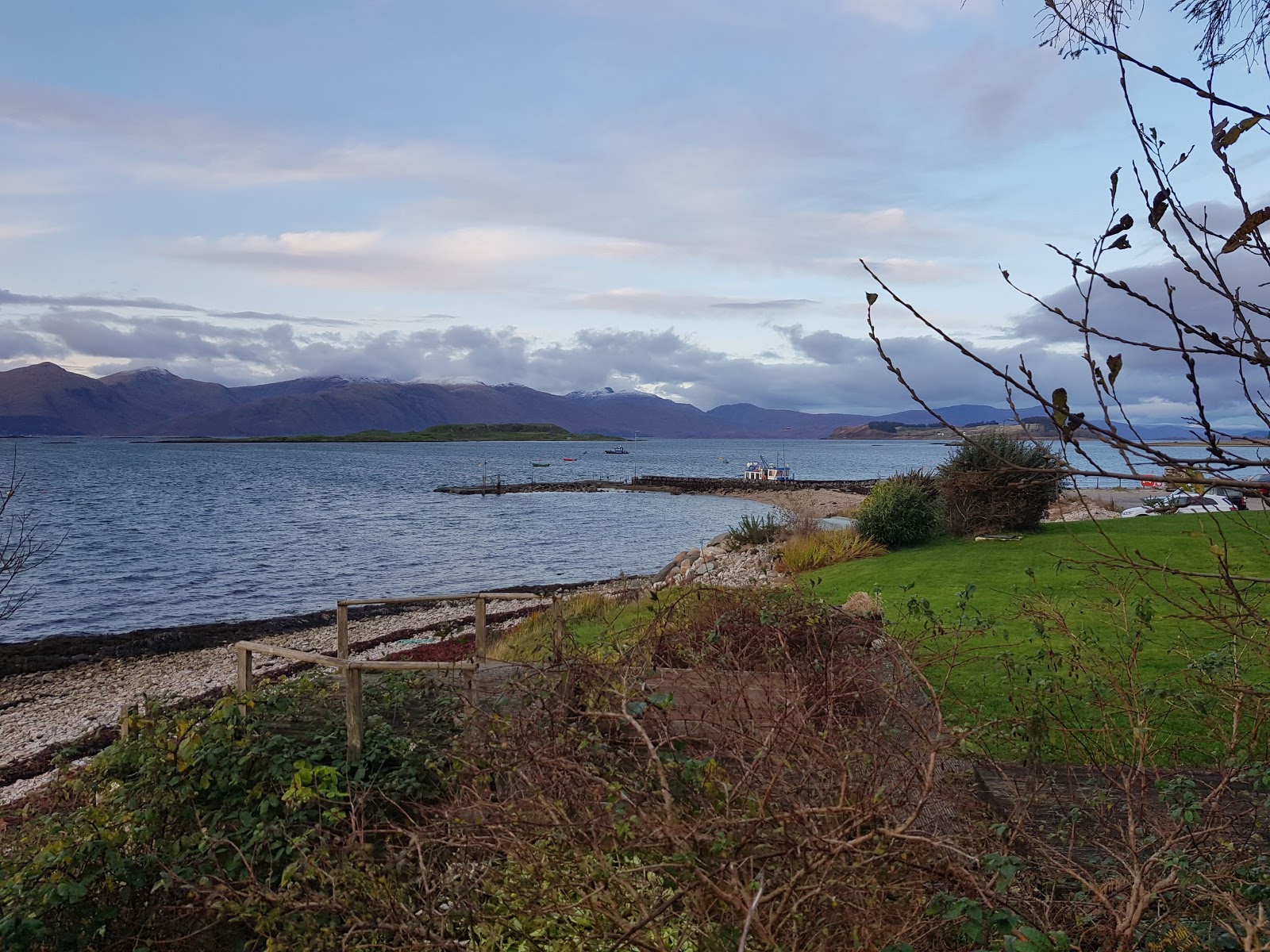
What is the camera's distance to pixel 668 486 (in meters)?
71.3

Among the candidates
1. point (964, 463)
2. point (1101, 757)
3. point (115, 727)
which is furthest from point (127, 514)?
point (1101, 757)

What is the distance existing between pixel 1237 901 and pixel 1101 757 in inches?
97.3

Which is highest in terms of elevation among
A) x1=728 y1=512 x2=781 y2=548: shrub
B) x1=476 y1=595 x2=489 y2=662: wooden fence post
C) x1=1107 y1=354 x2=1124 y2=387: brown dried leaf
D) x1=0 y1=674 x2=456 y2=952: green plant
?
x1=1107 y1=354 x2=1124 y2=387: brown dried leaf

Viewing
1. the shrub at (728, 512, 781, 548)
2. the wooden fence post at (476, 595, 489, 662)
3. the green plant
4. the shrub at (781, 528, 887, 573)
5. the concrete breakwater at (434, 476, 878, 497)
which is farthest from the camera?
the concrete breakwater at (434, 476, 878, 497)

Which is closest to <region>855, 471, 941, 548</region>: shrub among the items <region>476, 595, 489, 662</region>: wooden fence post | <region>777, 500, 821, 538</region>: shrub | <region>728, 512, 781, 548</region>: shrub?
<region>777, 500, 821, 538</region>: shrub

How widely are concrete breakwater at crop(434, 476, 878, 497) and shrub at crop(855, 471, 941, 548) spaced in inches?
1820

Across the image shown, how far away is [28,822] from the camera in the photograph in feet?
18.7

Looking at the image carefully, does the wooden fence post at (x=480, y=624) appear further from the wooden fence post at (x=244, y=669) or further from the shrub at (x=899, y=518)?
the shrub at (x=899, y=518)

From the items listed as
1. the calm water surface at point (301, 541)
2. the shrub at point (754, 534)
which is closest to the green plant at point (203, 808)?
the shrub at point (754, 534)

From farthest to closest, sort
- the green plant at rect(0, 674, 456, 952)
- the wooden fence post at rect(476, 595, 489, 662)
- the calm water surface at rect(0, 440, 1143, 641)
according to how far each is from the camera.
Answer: the calm water surface at rect(0, 440, 1143, 641) → the wooden fence post at rect(476, 595, 489, 662) → the green plant at rect(0, 674, 456, 952)

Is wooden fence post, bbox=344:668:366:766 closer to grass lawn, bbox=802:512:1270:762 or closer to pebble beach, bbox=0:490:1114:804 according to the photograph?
grass lawn, bbox=802:512:1270:762

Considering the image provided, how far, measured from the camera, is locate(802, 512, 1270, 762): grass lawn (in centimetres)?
515

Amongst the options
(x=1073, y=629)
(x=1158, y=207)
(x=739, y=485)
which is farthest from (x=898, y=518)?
(x=739, y=485)

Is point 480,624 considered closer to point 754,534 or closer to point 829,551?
point 829,551
